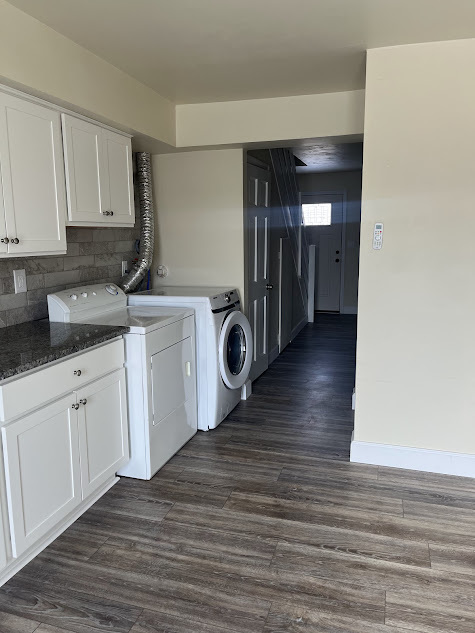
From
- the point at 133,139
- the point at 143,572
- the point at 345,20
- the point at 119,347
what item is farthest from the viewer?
the point at 133,139

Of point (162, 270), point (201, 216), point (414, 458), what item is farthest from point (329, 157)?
point (414, 458)

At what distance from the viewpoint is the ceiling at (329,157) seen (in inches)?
219

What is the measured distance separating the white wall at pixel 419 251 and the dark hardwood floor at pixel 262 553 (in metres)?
0.40

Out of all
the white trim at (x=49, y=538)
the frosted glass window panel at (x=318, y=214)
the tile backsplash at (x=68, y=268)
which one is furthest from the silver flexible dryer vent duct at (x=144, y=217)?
the frosted glass window panel at (x=318, y=214)

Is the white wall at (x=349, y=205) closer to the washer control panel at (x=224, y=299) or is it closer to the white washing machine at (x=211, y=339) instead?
the washer control panel at (x=224, y=299)

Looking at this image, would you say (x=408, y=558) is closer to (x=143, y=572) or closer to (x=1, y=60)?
(x=143, y=572)

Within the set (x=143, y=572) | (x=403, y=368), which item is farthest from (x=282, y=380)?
(x=143, y=572)

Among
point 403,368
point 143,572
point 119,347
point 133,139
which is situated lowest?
point 143,572

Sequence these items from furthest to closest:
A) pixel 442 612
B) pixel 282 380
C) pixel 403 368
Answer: pixel 282 380 < pixel 403 368 < pixel 442 612

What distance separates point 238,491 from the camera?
2717 millimetres

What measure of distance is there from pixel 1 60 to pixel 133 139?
138 centimetres

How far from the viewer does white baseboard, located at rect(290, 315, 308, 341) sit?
6464 mm

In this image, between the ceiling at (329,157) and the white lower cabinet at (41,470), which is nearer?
the white lower cabinet at (41,470)

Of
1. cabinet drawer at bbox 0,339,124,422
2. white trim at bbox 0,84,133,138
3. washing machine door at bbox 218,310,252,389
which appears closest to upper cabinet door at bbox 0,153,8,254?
white trim at bbox 0,84,133,138
